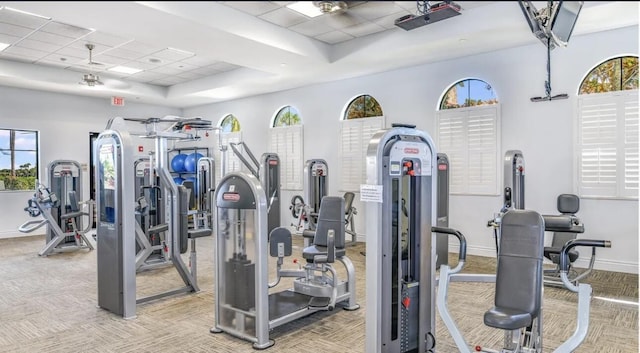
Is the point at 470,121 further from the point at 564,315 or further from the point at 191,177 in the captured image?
the point at 191,177

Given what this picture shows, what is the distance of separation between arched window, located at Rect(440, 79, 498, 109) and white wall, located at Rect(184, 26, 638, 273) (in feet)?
0.40

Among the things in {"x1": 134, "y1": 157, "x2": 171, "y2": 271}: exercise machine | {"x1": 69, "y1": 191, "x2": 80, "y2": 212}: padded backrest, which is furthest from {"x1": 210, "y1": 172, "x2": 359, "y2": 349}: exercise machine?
{"x1": 69, "y1": 191, "x2": 80, "y2": 212}: padded backrest

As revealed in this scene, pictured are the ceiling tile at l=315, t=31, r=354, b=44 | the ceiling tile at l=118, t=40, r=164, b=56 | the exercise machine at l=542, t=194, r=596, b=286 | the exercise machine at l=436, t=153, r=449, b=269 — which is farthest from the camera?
the ceiling tile at l=118, t=40, r=164, b=56

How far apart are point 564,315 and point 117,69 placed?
867 cm

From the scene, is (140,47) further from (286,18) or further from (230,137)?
(230,137)

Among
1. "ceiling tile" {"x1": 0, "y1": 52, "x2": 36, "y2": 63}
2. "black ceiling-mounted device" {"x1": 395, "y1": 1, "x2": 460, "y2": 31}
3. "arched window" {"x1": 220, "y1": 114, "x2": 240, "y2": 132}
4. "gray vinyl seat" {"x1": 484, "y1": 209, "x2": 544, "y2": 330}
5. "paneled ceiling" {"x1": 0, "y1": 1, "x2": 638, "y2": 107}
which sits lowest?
"gray vinyl seat" {"x1": 484, "y1": 209, "x2": 544, "y2": 330}

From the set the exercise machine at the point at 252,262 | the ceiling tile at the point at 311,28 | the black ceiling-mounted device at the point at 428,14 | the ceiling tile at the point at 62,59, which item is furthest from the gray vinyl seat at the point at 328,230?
the ceiling tile at the point at 62,59

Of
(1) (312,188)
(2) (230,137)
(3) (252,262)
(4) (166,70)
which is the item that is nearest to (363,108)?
(1) (312,188)

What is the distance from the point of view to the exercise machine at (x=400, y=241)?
2869mm

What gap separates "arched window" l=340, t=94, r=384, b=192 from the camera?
827 cm

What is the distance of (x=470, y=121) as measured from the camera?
6961 millimetres

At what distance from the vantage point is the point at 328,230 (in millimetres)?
4188

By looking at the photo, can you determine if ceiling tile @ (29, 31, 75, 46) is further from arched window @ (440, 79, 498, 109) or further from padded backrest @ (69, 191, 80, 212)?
arched window @ (440, 79, 498, 109)

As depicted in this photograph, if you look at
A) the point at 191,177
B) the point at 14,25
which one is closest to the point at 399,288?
the point at 14,25
